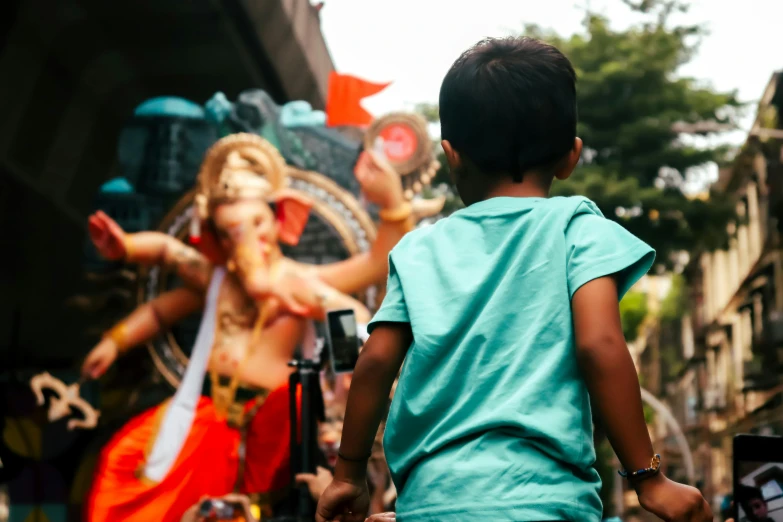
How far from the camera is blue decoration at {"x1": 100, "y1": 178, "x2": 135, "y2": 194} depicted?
31.0 feet

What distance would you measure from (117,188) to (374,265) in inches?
86.6

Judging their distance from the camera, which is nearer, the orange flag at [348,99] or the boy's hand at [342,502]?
the boy's hand at [342,502]

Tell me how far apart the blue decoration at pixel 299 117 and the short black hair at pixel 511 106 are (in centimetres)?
733

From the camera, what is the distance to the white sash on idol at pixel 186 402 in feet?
27.9

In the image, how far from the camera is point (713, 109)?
53.4ft

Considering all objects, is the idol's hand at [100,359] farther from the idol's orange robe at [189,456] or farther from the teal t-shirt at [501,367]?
the teal t-shirt at [501,367]

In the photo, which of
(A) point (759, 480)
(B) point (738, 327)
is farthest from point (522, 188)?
(B) point (738, 327)

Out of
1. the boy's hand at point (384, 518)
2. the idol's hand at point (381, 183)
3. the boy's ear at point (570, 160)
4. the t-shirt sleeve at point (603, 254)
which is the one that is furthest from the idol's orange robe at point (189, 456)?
the t-shirt sleeve at point (603, 254)

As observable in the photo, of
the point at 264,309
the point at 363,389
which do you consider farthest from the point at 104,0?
the point at 363,389

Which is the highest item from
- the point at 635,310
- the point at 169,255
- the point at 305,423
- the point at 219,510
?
the point at 169,255

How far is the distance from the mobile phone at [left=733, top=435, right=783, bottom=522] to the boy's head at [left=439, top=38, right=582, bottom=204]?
3.48ft

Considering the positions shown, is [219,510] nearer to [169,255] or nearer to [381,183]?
[169,255]

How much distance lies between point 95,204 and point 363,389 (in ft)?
25.8

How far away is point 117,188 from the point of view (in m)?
9.45
